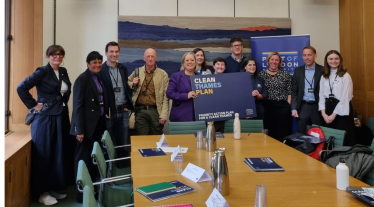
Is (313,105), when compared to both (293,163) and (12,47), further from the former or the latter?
(12,47)

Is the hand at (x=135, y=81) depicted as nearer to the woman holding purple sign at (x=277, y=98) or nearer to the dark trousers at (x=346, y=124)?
the woman holding purple sign at (x=277, y=98)

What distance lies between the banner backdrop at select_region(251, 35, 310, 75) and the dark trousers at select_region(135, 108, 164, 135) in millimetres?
2079

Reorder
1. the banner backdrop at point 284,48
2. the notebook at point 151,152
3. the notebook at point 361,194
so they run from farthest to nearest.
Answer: the banner backdrop at point 284,48
the notebook at point 151,152
the notebook at point 361,194

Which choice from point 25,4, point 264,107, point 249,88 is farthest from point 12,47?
point 264,107

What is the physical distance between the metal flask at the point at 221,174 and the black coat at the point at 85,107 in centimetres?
216

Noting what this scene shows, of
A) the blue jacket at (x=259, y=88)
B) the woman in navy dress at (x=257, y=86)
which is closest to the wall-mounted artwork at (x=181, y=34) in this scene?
the woman in navy dress at (x=257, y=86)

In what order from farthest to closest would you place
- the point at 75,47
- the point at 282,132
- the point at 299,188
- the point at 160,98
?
the point at 75,47
the point at 282,132
the point at 160,98
the point at 299,188

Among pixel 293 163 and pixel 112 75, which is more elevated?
pixel 112 75

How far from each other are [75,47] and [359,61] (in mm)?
4776

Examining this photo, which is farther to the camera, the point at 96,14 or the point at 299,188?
the point at 96,14

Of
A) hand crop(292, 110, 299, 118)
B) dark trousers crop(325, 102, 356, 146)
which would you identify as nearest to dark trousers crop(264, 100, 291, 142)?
hand crop(292, 110, 299, 118)

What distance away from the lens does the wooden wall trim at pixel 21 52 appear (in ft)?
13.0

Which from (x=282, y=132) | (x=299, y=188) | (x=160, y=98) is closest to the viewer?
(x=299, y=188)

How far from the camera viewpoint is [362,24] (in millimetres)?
5234
